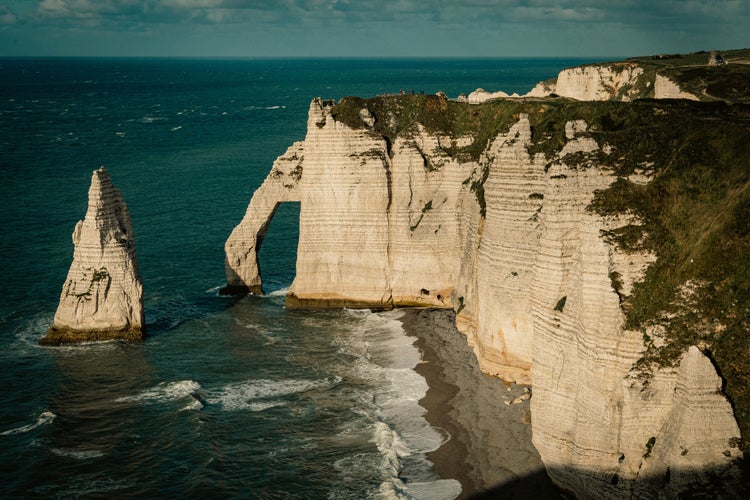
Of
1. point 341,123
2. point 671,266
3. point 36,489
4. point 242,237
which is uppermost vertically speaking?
point 341,123

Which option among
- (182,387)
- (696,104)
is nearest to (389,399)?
(182,387)

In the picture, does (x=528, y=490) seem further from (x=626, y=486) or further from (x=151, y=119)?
(x=151, y=119)

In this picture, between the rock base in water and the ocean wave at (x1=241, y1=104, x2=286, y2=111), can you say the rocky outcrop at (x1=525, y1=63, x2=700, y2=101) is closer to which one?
the rock base in water

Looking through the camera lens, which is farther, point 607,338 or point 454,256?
point 454,256

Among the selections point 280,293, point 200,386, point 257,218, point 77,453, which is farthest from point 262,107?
A: point 77,453

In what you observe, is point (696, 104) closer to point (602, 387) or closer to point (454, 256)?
point (602, 387)

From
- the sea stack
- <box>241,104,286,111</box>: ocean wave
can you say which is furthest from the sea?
<box>241,104,286,111</box>: ocean wave
